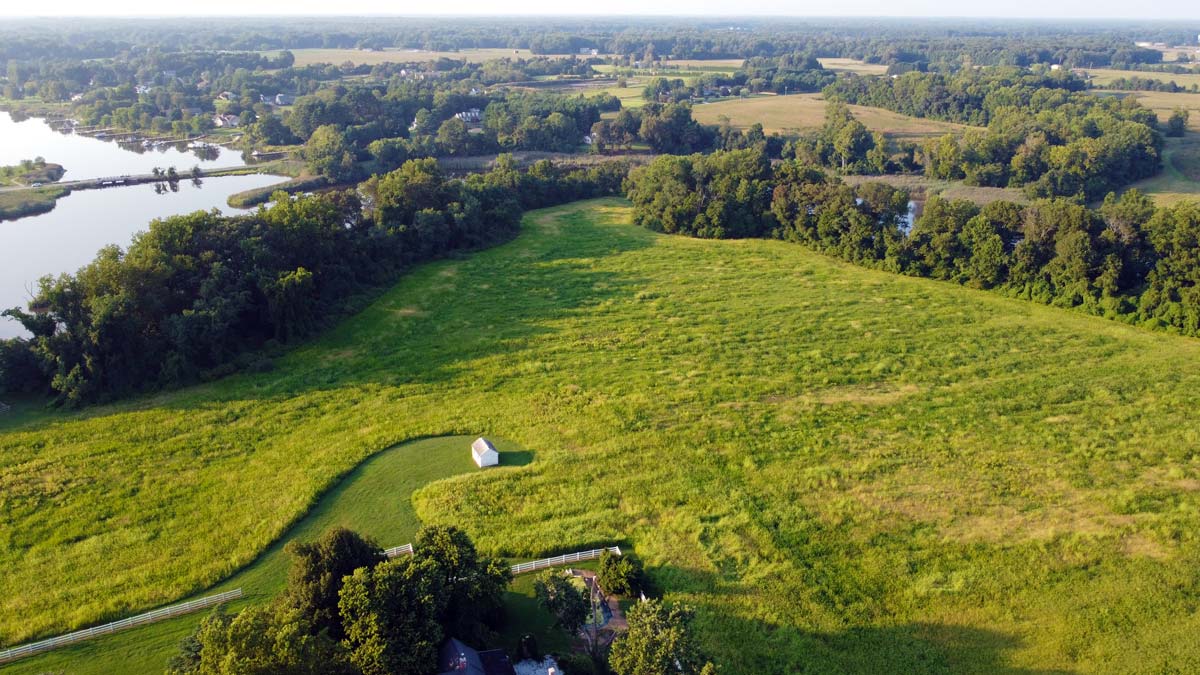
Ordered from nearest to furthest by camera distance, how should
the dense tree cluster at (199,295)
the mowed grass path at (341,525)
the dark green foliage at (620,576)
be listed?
the mowed grass path at (341,525)
the dark green foliage at (620,576)
the dense tree cluster at (199,295)

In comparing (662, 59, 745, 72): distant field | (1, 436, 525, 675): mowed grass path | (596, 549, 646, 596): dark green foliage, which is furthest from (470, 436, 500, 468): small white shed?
(662, 59, 745, 72): distant field

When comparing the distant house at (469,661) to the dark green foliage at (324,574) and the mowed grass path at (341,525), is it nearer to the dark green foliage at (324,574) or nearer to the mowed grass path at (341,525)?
the mowed grass path at (341,525)

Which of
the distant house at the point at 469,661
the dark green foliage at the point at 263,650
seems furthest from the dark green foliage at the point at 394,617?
the dark green foliage at the point at 263,650

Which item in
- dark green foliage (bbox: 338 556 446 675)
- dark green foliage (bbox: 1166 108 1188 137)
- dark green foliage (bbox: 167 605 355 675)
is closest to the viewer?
dark green foliage (bbox: 167 605 355 675)

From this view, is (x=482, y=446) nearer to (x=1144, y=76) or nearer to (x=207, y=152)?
(x=207, y=152)

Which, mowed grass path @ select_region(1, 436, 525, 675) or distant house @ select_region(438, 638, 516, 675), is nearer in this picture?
distant house @ select_region(438, 638, 516, 675)

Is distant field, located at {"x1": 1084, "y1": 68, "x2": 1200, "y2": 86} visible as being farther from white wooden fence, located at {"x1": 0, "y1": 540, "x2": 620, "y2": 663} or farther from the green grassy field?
white wooden fence, located at {"x1": 0, "y1": 540, "x2": 620, "y2": 663}

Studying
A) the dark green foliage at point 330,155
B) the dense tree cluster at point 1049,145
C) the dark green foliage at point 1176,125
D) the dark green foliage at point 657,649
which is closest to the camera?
the dark green foliage at point 657,649

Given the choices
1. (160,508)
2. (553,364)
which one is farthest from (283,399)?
(553,364)
